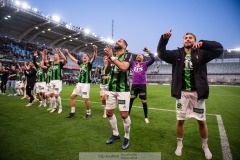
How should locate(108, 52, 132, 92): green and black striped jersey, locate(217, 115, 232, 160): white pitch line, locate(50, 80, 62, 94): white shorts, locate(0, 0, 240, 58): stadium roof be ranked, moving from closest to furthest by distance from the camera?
locate(217, 115, 232, 160): white pitch line
locate(108, 52, 132, 92): green and black striped jersey
locate(50, 80, 62, 94): white shorts
locate(0, 0, 240, 58): stadium roof

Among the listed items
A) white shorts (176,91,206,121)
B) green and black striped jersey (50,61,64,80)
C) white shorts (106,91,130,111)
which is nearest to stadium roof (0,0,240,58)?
green and black striped jersey (50,61,64,80)

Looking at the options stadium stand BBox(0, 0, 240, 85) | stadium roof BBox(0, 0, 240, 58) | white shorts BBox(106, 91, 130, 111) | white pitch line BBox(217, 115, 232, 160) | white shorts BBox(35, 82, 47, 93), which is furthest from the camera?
stadium stand BBox(0, 0, 240, 85)

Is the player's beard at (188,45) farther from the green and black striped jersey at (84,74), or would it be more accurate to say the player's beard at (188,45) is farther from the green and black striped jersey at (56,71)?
the green and black striped jersey at (56,71)

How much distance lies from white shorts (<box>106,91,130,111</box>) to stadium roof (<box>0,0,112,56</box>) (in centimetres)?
3315

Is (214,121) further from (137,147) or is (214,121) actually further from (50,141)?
(50,141)

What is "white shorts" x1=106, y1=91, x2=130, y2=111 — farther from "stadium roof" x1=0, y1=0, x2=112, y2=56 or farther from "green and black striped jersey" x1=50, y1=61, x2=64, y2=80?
"stadium roof" x1=0, y1=0, x2=112, y2=56

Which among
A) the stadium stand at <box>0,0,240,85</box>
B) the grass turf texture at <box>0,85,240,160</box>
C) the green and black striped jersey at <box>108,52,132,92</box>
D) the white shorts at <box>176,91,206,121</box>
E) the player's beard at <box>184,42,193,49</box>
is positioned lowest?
the grass turf texture at <box>0,85,240,160</box>

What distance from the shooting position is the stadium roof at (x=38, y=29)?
3126 cm

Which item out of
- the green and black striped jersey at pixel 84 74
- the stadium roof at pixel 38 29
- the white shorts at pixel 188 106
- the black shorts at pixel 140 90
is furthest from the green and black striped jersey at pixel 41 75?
the stadium roof at pixel 38 29

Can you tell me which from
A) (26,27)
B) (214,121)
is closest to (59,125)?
(214,121)

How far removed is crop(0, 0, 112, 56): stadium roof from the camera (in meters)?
31.3

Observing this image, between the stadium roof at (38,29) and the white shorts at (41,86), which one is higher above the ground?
the stadium roof at (38,29)

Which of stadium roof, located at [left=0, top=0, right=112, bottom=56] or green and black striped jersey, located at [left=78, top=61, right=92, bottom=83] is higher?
stadium roof, located at [left=0, top=0, right=112, bottom=56]

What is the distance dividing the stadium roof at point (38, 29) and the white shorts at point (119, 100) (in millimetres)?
33146
